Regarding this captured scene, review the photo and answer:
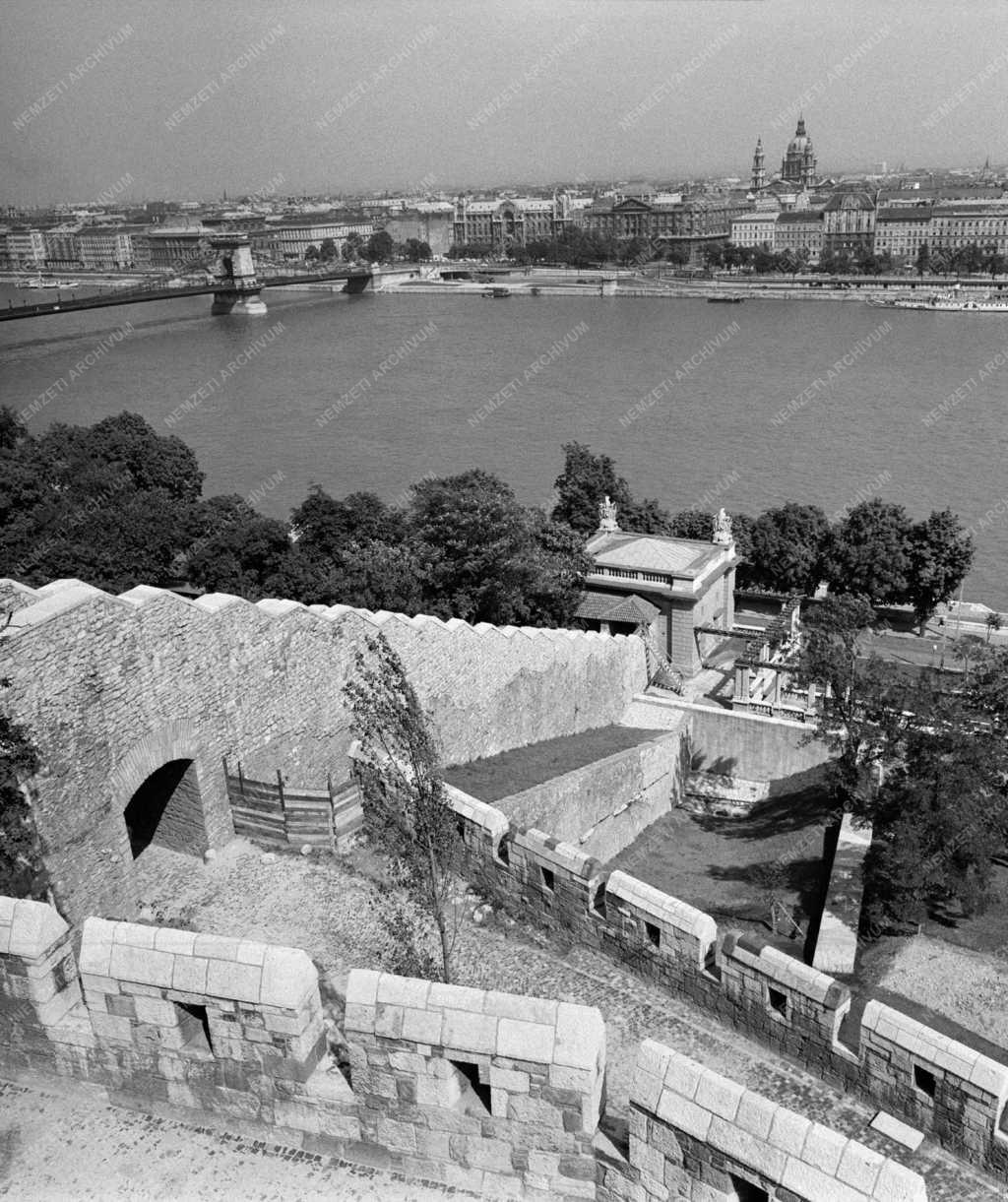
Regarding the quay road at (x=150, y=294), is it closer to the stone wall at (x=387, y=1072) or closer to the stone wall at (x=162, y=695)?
the stone wall at (x=162, y=695)

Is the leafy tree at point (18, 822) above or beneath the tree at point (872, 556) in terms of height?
above

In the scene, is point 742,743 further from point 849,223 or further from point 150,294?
point 849,223

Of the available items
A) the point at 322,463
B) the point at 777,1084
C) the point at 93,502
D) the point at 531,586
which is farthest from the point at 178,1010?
the point at 322,463

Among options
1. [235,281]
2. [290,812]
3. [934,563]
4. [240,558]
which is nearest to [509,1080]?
[290,812]

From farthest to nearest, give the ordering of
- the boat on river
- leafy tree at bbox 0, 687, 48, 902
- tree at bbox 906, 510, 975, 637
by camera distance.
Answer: the boat on river < tree at bbox 906, 510, 975, 637 < leafy tree at bbox 0, 687, 48, 902

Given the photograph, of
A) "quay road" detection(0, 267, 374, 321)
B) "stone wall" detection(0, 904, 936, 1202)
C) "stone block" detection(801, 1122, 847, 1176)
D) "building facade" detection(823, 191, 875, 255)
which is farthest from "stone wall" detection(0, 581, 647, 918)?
"building facade" detection(823, 191, 875, 255)

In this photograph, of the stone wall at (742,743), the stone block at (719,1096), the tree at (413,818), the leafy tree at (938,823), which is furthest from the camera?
the stone wall at (742,743)

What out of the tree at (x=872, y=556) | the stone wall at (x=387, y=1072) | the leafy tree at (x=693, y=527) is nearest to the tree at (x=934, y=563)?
the tree at (x=872, y=556)

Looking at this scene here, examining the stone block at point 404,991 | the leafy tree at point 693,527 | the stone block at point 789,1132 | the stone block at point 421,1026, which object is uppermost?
the stone block at point 404,991

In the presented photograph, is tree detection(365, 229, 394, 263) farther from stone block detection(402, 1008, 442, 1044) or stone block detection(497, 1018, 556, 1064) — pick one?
stone block detection(497, 1018, 556, 1064)
